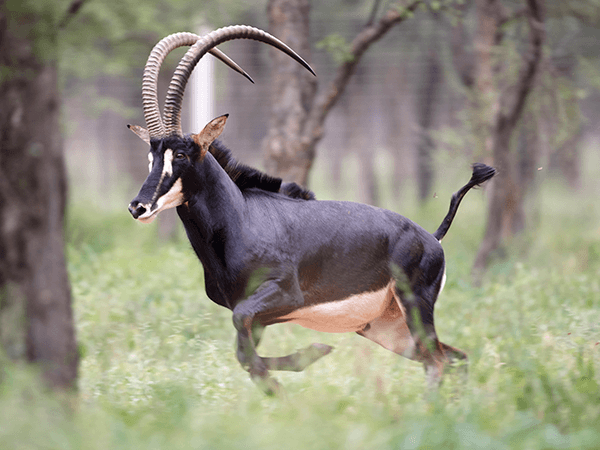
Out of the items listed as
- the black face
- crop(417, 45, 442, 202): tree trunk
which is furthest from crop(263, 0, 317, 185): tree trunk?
crop(417, 45, 442, 202): tree trunk

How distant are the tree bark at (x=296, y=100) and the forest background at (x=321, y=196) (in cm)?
2

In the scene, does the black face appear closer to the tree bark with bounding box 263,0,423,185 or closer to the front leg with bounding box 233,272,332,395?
the front leg with bounding box 233,272,332,395

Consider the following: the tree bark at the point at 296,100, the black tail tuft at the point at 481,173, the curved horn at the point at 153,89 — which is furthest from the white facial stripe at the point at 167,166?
the tree bark at the point at 296,100

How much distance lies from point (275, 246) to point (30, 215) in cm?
142

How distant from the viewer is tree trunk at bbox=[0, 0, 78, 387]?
152 inches

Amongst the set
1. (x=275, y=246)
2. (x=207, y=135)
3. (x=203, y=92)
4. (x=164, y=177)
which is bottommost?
(x=203, y=92)

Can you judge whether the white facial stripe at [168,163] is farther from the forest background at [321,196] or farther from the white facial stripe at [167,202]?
the forest background at [321,196]

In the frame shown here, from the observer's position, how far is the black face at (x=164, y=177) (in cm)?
366

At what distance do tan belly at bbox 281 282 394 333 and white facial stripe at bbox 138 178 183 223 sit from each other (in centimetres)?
98

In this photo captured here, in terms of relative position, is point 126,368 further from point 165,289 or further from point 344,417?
point 165,289

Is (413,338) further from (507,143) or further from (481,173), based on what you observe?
(507,143)

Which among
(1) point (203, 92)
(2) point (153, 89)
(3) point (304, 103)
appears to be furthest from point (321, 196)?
(2) point (153, 89)

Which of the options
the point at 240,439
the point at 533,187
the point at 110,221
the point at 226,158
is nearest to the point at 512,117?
the point at 533,187

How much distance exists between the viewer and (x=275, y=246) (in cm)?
414
